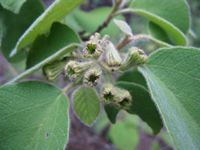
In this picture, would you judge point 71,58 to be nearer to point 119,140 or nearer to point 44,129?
point 44,129

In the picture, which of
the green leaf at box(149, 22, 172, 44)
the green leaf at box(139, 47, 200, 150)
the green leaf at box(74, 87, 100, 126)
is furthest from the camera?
the green leaf at box(149, 22, 172, 44)

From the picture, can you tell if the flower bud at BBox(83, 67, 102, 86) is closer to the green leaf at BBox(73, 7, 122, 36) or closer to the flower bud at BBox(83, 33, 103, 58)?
the flower bud at BBox(83, 33, 103, 58)

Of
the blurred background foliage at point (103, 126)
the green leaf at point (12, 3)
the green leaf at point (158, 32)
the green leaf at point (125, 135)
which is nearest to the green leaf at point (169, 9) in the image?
the green leaf at point (158, 32)

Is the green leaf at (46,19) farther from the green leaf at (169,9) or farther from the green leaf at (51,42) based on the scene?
the green leaf at (169,9)

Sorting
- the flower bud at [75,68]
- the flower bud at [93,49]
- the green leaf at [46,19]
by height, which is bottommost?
the flower bud at [75,68]

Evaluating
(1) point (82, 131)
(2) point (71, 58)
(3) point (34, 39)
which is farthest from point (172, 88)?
(1) point (82, 131)

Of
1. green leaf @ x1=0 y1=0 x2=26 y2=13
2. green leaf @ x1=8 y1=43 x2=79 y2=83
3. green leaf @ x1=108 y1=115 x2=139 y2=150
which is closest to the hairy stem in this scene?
green leaf @ x1=8 y1=43 x2=79 y2=83

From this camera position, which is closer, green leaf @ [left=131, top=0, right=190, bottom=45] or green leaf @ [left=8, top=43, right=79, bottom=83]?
green leaf @ [left=8, top=43, right=79, bottom=83]
